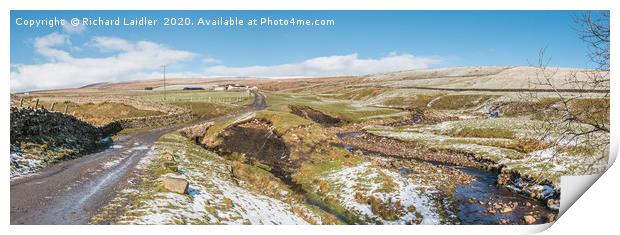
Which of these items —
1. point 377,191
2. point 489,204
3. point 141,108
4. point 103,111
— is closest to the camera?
point 489,204

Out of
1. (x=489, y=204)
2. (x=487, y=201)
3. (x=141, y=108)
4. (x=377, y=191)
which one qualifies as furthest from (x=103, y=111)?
(x=489, y=204)

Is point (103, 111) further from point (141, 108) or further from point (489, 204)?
point (489, 204)

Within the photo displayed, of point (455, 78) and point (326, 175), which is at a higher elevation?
point (455, 78)

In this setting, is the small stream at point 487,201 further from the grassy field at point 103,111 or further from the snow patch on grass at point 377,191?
the grassy field at point 103,111

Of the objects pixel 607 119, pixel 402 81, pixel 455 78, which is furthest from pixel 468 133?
pixel 455 78

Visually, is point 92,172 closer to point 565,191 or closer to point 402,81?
point 565,191

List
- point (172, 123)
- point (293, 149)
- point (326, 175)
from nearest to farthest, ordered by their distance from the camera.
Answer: point (326, 175) < point (293, 149) < point (172, 123)

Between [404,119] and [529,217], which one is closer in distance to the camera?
[529,217]
